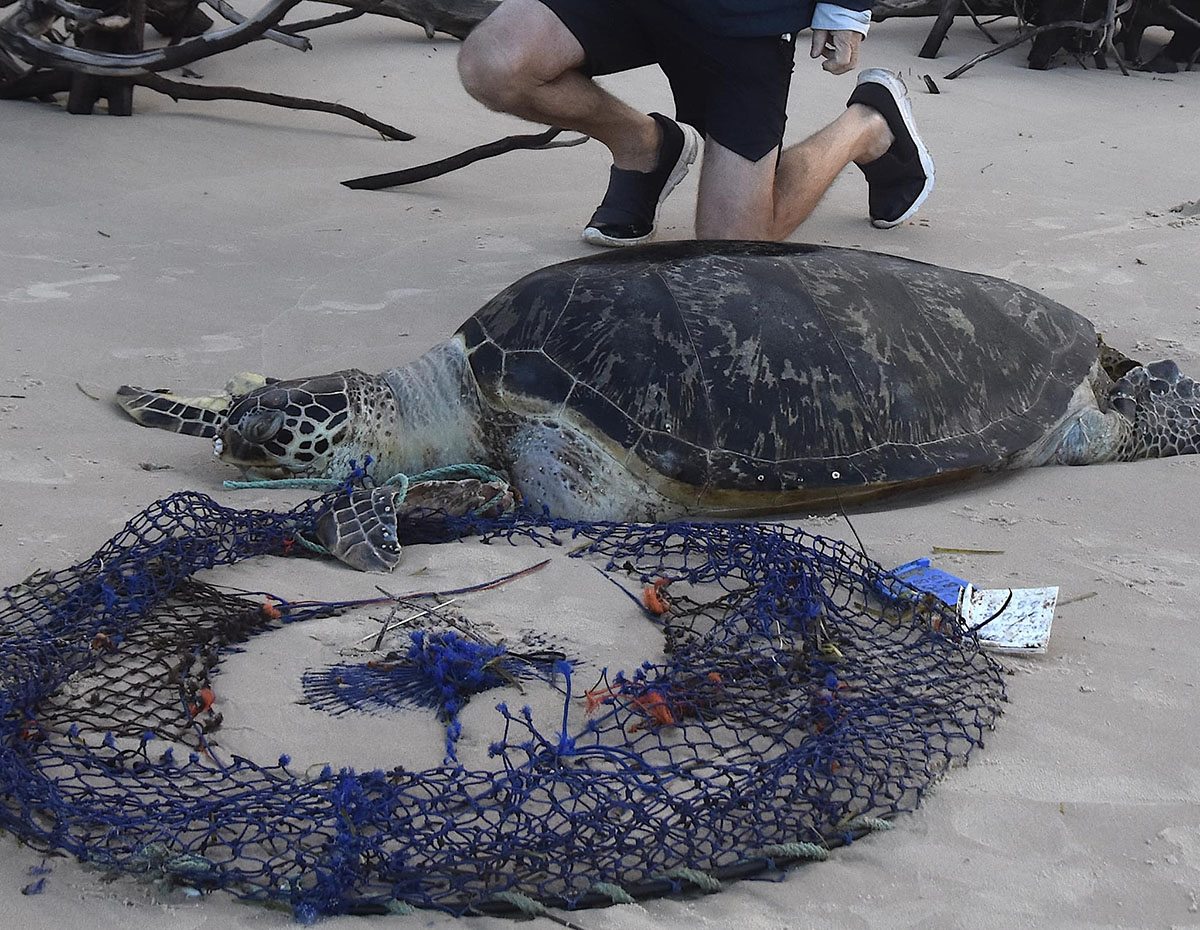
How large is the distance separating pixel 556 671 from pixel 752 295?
3.71ft

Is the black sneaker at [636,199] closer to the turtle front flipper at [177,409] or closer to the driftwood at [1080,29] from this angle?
the turtle front flipper at [177,409]

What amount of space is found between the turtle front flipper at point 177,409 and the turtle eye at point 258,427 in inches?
6.1

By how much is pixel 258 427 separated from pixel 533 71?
1470 millimetres

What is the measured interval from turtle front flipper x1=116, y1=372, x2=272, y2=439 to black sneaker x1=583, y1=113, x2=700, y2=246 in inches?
56.0

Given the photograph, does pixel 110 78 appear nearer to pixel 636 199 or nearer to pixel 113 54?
pixel 113 54

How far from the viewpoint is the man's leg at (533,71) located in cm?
329

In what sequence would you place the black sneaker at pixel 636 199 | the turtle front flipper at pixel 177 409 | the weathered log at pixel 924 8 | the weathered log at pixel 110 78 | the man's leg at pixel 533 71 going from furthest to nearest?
the weathered log at pixel 924 8 → the weathered log at pixel 110 78 → the black sneaker at pixel 636 199 → the man's leg at pixel 533 71 → the turtle front flipper at pixel 177 409

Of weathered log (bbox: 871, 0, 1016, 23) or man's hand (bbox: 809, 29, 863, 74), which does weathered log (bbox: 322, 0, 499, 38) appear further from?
man's hand (bbox: 809, 29, 863, 74)

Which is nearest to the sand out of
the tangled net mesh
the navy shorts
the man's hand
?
the tangled net mesh

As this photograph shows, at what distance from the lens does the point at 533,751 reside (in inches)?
54.9

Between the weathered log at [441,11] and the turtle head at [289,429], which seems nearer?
the turtle head at [289,429]

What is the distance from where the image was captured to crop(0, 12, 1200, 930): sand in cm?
129

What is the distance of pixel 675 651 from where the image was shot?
5.52 ft

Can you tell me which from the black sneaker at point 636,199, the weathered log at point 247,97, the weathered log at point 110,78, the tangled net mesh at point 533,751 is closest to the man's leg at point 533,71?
the black sneaker at point 636,199
